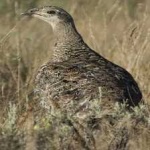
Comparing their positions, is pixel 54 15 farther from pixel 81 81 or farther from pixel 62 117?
pixel 62 117

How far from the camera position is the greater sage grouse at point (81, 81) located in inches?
263

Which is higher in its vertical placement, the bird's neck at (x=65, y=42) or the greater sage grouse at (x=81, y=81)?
the greater sage grouse at (x=81, y=81)

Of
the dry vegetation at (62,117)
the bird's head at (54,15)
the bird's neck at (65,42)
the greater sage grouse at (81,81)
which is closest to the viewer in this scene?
the dry vegetation at (62,117)

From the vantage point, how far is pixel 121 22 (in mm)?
13031

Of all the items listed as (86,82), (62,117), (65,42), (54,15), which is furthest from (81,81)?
(54,15)

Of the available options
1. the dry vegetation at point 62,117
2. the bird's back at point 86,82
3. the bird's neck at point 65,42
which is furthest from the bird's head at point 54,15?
the bird's back at point 86,82

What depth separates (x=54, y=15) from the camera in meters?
8.35

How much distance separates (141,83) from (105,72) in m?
1.29

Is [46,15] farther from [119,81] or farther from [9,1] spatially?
[9,1]

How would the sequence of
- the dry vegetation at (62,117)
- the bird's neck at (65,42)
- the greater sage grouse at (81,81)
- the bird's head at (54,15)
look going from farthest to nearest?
the bird's head at (54,15)
the bird's neck at (65,42)
the greater sage grouse at (81,81)
the dry vegetation at (62,117)

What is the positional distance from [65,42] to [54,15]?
46 centimetres

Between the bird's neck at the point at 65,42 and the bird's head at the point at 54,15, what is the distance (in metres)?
0.06

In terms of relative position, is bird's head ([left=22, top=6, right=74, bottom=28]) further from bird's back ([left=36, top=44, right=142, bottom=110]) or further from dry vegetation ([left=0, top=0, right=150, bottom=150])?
bird's back ([left=36, top=44, right=142, bottom=110])

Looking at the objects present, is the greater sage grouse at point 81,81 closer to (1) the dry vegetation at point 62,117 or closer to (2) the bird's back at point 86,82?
(2) the bird's back at point 86,82
